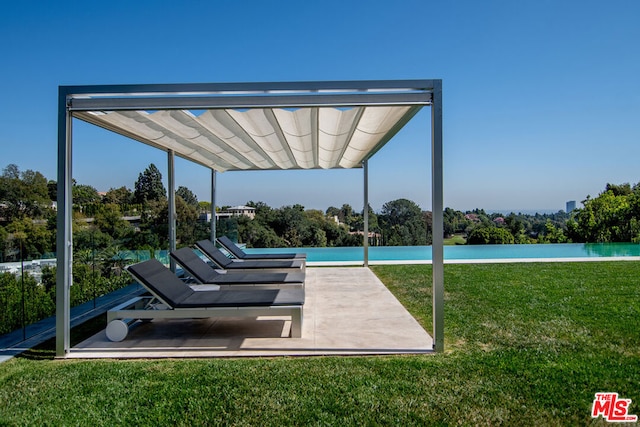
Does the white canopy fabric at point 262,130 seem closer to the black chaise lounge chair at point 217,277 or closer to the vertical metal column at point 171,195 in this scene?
the vertical metal column at point 171,195

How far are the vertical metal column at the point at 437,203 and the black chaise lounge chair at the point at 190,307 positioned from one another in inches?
67.9

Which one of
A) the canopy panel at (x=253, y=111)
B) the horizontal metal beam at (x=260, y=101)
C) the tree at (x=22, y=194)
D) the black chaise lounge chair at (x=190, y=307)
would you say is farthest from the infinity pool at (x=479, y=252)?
the tree at (x=22, y=194)

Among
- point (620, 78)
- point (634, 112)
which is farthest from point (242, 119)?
point (634, 112)

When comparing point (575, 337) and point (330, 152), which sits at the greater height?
point (330, 152)

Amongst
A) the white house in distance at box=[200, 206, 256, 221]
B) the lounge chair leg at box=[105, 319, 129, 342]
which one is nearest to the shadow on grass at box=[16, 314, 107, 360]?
the lounge chair leg at box=[105, 319, 129, 342]

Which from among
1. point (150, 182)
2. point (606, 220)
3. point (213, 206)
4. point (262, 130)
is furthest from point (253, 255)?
point (150, 182)

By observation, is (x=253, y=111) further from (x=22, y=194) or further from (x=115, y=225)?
(x=22, y=194)

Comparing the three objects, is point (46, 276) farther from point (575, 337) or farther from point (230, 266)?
point (575, 337)

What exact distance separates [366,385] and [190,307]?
106 inches

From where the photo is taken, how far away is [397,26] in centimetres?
1623

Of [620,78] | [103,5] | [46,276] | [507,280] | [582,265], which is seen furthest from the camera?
[620,78]

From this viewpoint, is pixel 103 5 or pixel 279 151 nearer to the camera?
pixel 279 151

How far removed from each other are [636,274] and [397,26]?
1075cm

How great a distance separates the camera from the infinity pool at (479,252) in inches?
693
